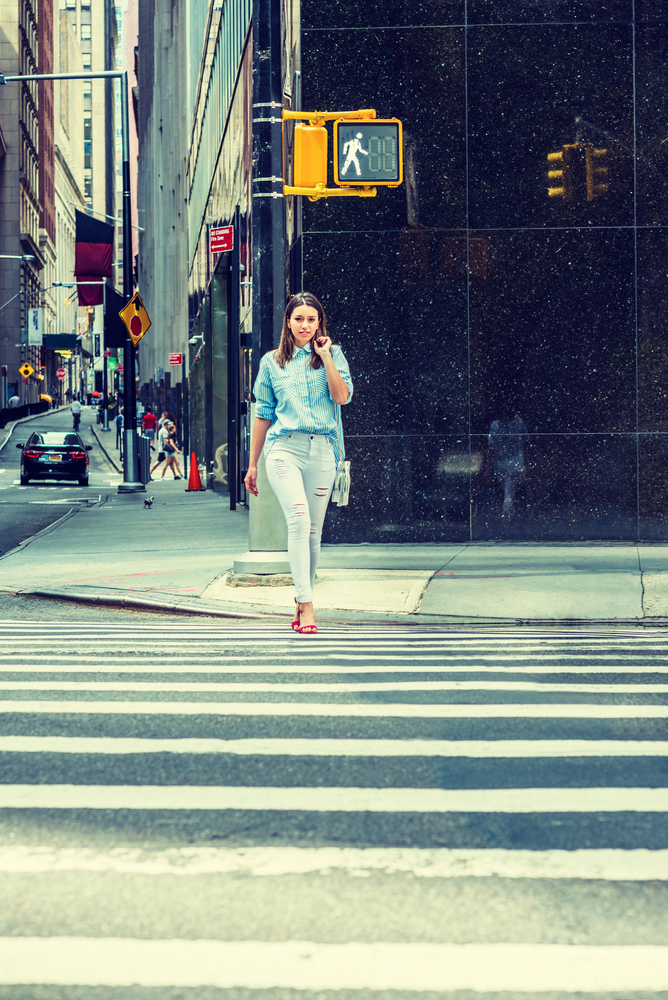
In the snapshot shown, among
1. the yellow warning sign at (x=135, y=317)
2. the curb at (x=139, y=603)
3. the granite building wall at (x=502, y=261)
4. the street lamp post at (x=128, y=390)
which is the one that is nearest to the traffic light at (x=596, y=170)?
the granite building wall at (x=502, y=261)

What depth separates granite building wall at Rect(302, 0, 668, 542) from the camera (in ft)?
45.9

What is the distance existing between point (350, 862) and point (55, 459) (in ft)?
101

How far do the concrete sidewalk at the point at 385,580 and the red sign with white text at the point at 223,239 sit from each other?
16.2 ft

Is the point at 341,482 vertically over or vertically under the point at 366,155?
under

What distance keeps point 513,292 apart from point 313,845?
10906 millimetres

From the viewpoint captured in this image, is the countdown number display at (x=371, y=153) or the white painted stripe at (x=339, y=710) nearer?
the white painted stripe at (x=339, y=710)

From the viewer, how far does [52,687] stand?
6.14 meters

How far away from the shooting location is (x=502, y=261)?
14.0m

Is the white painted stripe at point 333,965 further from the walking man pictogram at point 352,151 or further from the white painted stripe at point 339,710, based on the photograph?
the walking man pictogram at point 352,151

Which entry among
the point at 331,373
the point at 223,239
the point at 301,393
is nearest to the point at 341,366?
the point at 331,373

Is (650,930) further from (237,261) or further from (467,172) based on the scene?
(237,261)

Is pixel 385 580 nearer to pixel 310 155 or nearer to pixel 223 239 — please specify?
pixel 310 155

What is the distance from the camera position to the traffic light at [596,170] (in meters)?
14.0

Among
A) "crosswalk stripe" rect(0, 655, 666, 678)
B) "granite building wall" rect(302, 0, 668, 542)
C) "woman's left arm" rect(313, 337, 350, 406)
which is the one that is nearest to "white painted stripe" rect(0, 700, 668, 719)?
"crosswalk stripe" rect(0, 655, 666, 678)
